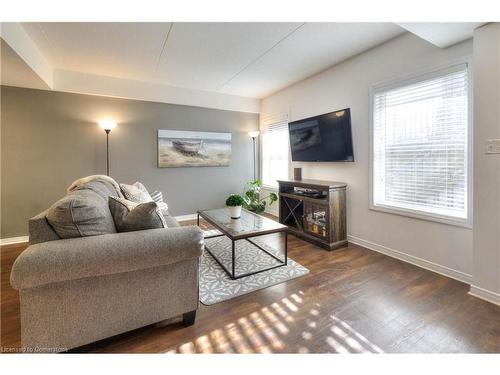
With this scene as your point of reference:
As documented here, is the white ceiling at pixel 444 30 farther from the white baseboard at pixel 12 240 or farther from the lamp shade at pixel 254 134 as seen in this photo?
the white baseboard at pixel 12 240

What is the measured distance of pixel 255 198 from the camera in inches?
187

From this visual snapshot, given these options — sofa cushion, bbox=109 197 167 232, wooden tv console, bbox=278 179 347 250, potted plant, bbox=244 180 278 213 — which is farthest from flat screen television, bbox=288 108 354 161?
sofa cushion, bbox=109 197 167 232

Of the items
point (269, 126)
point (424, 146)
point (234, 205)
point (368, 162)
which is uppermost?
point (269, 126)

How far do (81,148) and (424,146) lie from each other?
4.66 metres

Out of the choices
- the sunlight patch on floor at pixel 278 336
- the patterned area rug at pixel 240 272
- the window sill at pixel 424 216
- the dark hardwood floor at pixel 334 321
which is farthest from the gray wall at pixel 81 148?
the sunlight patch on floor at pixel 278 336

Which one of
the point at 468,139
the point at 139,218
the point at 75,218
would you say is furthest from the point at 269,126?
the point at 75,218

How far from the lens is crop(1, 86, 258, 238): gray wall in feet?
10.6

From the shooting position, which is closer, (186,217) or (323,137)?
(323,137)

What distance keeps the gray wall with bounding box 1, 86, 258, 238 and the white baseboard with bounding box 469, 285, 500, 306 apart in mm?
3847

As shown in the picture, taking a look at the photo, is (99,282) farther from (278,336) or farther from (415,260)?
(415,260)

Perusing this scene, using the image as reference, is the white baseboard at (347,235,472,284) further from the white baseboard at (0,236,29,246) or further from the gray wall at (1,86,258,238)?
the white baseboard at (0,236,29,246)

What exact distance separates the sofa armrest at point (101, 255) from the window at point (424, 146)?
2332 mm

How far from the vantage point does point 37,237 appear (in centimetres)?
128
